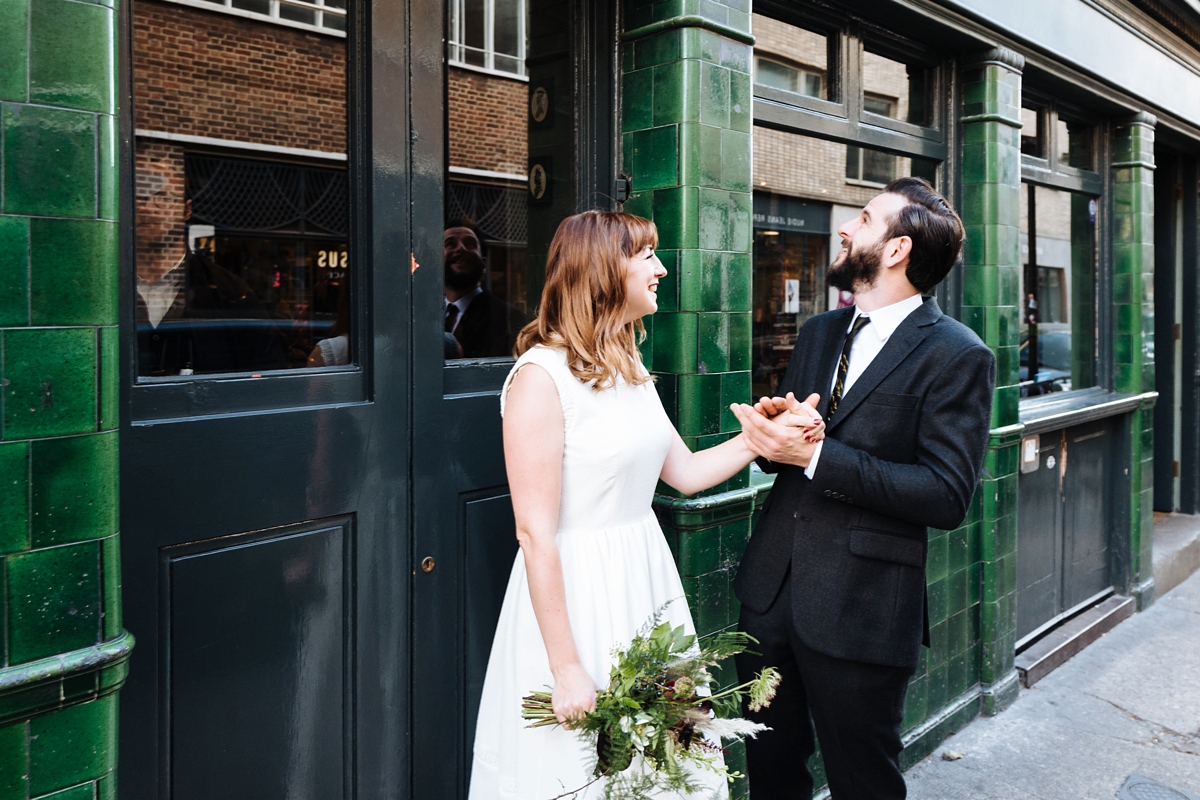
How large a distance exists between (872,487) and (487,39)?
183 centimetres

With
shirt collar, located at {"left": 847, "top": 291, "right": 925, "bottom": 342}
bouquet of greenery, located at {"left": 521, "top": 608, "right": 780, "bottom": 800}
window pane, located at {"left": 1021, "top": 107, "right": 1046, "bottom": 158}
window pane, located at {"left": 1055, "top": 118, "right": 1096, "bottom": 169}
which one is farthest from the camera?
window pane, located at {"left": 1055, "top": 118, "right": 1096, "bottom": 169}

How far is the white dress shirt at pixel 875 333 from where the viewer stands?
8.88 ft

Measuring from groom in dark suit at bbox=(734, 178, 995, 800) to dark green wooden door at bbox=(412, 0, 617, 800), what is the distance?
0.82 m

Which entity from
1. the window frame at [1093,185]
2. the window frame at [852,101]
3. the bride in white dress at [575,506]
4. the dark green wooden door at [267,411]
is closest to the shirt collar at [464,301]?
the dark green wooden door at [267,411]

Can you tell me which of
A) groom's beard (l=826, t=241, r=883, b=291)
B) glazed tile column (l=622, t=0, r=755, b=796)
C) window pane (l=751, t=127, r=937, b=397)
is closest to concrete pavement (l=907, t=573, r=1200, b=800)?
glazed tile column (l=622, t=0, r=755, b=796)

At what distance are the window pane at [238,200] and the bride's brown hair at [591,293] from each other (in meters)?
0.65

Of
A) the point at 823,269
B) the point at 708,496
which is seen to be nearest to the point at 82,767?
the point at 708,496

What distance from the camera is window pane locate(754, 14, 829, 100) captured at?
3.74 metres

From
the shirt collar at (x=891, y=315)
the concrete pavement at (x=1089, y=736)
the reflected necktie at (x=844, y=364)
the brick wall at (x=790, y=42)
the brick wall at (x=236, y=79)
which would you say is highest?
the brick wall at (x=790, y=42)

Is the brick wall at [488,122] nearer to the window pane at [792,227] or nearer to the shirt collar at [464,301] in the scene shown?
the shirt collar at [464,301]

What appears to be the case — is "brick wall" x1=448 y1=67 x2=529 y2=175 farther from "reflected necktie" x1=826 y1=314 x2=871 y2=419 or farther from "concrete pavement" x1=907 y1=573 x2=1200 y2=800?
"concrete pavement" x1=907 y1=573 x2=1200 y2=800

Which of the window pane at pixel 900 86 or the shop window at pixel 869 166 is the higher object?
the window pane at pixel 900 86

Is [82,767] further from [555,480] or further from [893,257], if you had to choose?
[893,257]

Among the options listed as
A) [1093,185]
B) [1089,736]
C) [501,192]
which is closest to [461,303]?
[501,192]
